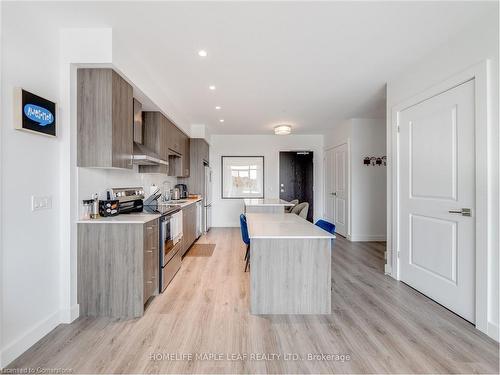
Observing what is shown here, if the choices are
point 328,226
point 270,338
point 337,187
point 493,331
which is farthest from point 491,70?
point 337,187

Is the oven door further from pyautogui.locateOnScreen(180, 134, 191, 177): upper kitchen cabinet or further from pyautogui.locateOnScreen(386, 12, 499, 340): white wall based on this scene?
pyautogui.locateOnScreen(386, 12, 499, 340): white wall

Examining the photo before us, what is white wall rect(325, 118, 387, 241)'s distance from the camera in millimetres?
5219

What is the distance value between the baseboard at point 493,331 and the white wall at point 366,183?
3.28 meters

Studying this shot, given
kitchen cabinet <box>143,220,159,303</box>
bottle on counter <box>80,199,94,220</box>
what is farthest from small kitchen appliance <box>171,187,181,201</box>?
bottle on counter <box>80,199,94,220</box>

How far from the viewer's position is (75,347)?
5.95ft

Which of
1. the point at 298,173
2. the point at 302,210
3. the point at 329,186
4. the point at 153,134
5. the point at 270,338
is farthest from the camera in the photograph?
the point at 298,173

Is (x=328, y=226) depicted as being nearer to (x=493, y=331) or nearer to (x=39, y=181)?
(x=493, y=331)

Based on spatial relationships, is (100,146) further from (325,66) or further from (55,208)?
(325,66)

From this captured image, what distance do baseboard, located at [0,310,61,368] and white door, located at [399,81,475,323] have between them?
Result: 3552mm

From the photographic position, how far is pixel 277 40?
7.63 feet

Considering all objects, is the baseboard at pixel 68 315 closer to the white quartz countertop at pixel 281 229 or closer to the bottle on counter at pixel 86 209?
the bottle on counter at pixel 86 209

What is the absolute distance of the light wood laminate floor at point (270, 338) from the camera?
1.63 m

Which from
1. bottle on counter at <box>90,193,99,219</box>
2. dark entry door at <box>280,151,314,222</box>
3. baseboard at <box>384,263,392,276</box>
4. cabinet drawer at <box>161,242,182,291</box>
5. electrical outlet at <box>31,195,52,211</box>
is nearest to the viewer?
electrical outlet at <box>31,195,52,211</box>

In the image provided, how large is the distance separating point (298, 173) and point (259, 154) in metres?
1.21
